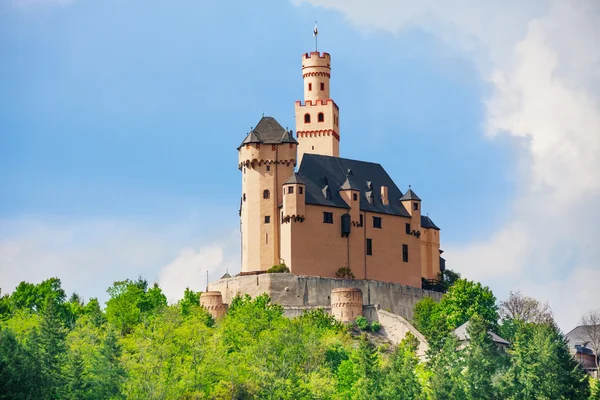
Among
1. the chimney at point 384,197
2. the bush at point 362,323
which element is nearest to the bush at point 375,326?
the bush at point 362,323

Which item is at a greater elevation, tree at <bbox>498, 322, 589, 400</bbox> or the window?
the window

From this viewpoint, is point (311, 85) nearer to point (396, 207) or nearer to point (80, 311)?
point (396, 207)

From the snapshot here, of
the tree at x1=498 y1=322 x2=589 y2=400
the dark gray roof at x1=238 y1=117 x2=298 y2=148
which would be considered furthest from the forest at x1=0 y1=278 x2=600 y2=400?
the dark gray roof at x1=238 y1=117 x2=298 y2=148

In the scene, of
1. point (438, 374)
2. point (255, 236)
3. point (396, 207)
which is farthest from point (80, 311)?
point (438, 374)

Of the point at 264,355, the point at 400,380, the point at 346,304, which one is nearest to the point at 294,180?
the point at 346,304

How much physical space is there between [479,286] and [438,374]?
28788 mm

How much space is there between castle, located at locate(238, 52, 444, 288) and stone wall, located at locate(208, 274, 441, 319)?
1435mm

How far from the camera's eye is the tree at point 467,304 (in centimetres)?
12719

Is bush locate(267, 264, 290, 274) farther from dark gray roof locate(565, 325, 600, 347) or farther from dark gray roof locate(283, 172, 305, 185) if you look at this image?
dark gray roof locate(565, 325, 600, 347)

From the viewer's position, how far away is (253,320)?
121938 millimetres

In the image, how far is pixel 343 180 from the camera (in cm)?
13762

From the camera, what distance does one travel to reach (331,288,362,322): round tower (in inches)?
5044

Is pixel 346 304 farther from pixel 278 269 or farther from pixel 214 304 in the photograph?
pixel 214 304

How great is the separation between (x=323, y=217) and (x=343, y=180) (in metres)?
5.86
